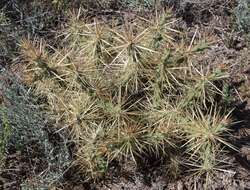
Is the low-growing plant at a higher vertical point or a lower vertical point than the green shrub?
higher

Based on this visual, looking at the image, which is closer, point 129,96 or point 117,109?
point 117,109

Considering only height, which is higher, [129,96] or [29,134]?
[129,96]

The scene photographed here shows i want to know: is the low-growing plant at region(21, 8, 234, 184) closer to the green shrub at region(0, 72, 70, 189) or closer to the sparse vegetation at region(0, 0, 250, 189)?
the sparse vegetation at region(0, 0, 250, 189)

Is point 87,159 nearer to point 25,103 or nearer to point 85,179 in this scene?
point 85,179

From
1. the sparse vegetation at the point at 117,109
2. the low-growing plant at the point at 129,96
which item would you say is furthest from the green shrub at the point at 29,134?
the low-growing plant at the point at 129,96

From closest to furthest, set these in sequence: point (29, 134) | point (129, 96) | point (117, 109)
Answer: point (117, 109) < point (129, 96) < point (29, 134)

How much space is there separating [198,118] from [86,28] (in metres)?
1.10

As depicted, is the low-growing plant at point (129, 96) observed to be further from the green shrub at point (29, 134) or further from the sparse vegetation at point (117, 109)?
the green shrub at point (29, 134)

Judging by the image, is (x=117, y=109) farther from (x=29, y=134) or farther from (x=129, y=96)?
(x=29, y=134)

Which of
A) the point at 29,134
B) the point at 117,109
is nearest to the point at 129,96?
the point at 117,109

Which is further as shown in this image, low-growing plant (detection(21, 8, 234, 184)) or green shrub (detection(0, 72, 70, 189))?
green shrub (detection(0, 72, 70, 189))

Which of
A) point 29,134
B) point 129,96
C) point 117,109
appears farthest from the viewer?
point 29,134

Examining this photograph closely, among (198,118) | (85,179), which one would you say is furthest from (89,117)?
(198,118)

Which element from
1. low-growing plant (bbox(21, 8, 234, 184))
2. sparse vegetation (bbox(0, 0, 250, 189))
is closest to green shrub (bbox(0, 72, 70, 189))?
sparse vegetation (bbox(0, 0, 250, 189))
